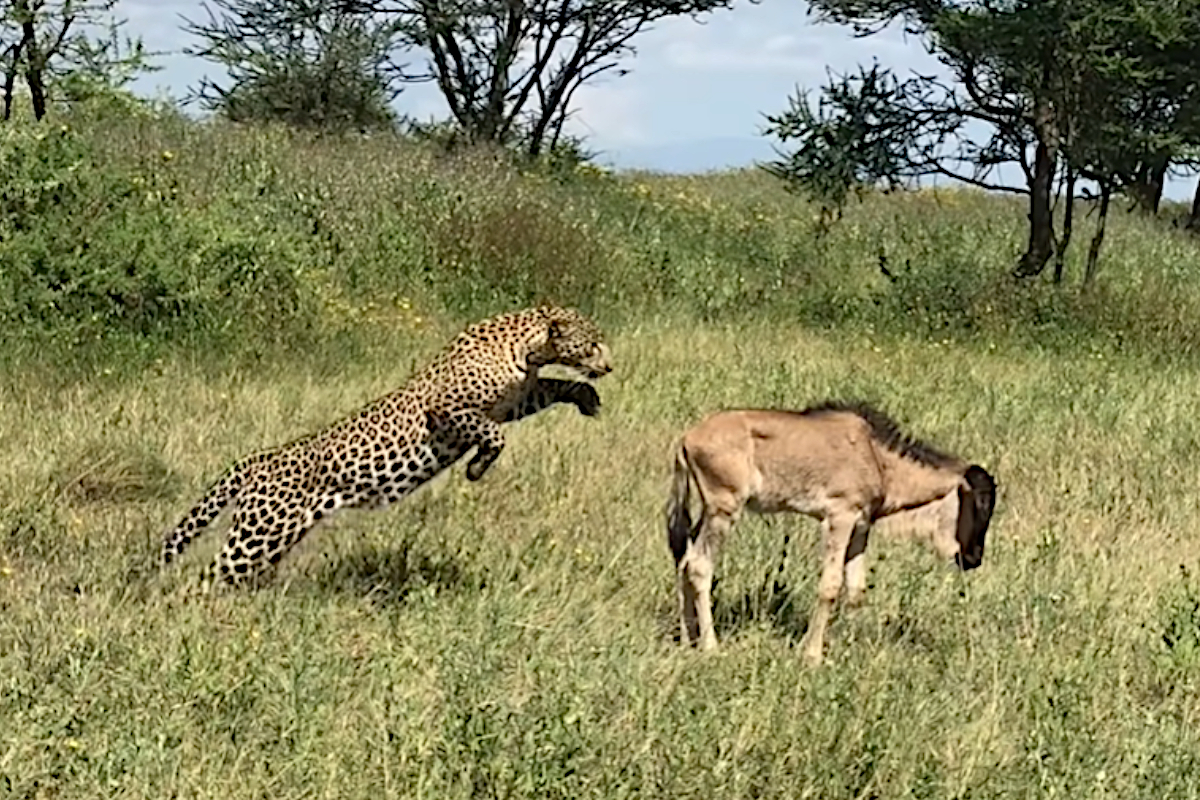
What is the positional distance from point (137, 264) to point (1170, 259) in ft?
51.1

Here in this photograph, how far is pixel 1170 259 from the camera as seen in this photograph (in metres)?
23.3

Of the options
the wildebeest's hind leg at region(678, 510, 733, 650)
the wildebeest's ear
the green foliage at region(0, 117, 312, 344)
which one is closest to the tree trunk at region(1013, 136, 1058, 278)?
the green foliage at region(0, 117, 312, 344)

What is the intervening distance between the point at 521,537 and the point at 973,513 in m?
2.14

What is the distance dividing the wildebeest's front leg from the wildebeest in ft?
2.00

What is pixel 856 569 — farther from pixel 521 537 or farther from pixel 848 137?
pixel 848 137

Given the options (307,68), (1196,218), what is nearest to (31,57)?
(307,68)

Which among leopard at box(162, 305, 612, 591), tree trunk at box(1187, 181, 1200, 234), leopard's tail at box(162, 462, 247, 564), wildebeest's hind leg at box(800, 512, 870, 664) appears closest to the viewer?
wildebeest's hind leg at box(800, 512, 870, 664)

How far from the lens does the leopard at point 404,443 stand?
6742 millimetres

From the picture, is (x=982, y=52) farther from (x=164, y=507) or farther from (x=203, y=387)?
(x=164, y=507)

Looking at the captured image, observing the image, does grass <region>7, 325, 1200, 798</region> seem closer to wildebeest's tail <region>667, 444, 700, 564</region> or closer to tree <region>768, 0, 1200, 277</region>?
wildebeest's tail <region>667, 444, 700, 564</region>

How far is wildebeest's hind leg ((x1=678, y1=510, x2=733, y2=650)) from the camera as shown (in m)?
6.28

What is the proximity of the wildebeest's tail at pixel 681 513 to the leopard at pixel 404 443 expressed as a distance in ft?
2.01

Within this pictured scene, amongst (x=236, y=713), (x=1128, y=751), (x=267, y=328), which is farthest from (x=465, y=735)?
(x=267, y=328)

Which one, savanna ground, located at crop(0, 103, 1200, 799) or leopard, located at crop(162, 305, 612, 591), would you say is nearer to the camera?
savanna ground, located at crop(0, 103, 1200, 799)
